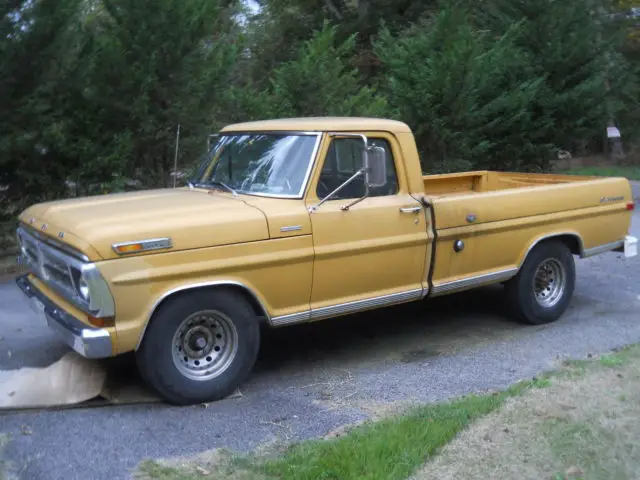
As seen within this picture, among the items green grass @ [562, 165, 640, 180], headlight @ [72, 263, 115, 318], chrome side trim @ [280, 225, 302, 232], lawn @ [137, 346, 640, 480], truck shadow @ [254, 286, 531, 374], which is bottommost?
truck shadow @ [254, 286, 531, 374]

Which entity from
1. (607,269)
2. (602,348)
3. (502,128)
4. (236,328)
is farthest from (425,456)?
(502,128)

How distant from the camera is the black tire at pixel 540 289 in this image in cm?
704

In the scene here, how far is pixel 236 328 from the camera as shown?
5.23 meters

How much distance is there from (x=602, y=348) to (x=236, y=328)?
332cm

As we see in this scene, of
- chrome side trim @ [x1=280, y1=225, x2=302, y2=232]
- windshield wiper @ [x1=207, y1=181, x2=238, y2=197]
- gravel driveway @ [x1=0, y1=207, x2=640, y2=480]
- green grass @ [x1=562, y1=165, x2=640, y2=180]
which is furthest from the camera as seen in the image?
green grass @ [x1=562, y1=165, x2=640, y2=180]

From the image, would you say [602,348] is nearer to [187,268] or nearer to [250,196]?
[250,196]

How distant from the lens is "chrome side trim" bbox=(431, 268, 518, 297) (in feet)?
20.7

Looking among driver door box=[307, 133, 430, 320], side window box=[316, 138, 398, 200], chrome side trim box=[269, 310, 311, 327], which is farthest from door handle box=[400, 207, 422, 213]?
chrome side trim box=[269, 310, 311, 327]

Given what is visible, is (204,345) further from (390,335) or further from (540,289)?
(540,289)

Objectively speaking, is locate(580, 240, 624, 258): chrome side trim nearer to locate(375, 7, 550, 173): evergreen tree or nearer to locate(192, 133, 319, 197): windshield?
locate(192, 133, 319, 197): windshield

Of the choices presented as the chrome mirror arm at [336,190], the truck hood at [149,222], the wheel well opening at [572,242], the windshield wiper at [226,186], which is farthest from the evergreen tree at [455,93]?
the truck hood at [149,222]

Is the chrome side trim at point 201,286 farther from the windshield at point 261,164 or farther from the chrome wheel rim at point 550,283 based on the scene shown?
the chrome wheel rim at point 550,283

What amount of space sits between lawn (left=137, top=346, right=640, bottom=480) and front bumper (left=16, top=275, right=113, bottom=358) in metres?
0.87

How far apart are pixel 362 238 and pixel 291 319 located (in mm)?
865
